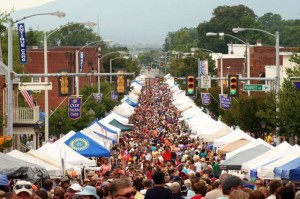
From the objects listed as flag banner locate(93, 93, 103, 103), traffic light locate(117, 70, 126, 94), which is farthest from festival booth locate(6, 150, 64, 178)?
flag banner locate(93, 93, 103, 103)

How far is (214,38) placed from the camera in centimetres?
19250

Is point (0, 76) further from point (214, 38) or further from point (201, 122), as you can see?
point (214, 38)

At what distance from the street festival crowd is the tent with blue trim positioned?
0.46 meters

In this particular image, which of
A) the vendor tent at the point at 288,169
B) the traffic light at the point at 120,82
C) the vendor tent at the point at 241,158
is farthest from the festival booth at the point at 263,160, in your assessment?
the traffic light at the point at 120,82

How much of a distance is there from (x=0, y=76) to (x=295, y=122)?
15.6 meters

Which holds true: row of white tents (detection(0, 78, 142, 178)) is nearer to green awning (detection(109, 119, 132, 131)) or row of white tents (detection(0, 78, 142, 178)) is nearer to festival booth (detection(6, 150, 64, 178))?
festival booth (detection(6, 150, 64, 178))

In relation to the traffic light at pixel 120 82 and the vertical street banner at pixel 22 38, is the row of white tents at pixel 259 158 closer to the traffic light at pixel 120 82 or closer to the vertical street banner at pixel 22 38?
the traffic light at pixel 120 82

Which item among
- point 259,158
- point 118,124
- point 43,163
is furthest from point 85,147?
point 118,124

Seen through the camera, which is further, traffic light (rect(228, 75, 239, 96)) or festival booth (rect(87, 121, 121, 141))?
festival booth (rect(87, 121, 121, 141))

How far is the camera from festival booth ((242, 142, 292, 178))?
95.0 feet

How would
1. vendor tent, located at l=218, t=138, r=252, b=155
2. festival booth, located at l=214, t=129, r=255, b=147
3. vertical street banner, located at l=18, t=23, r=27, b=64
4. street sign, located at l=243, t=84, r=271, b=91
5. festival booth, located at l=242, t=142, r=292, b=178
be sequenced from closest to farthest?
festival booth, located at l=242, t=142, r=292, b=178, vendor tent, located at l=218, t=138, r=252, b=155, festival booth, located at l=214, t=129, r=255, b=147, vertical street banner, located at l=18, t=23, r=27, b=64, street sign, located at l=243, t=84, r=271, b=91

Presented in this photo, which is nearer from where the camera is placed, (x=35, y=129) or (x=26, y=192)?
(x=26, y=192)

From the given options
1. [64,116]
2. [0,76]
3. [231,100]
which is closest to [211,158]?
[0,76]

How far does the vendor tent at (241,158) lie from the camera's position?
32.7 metres
